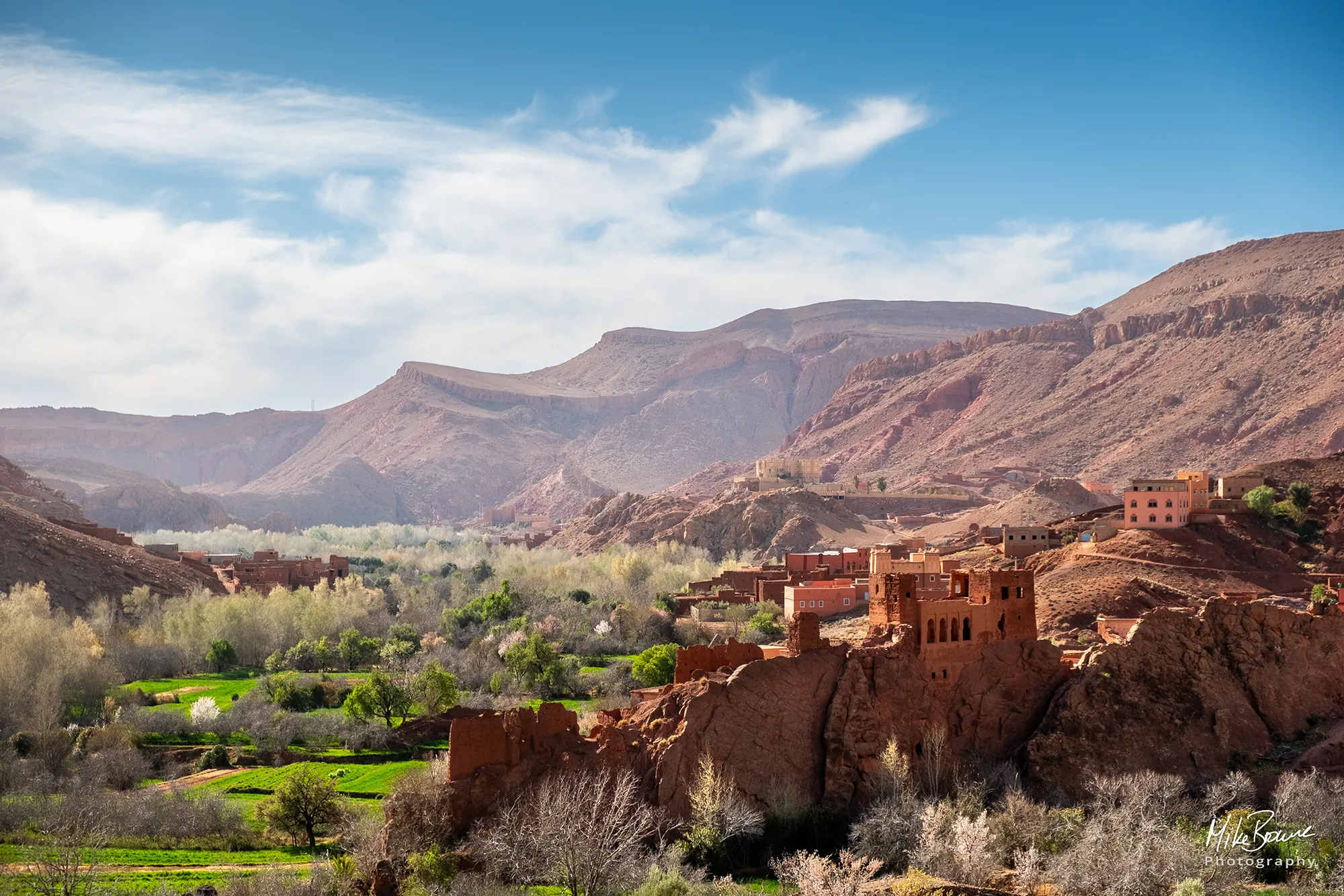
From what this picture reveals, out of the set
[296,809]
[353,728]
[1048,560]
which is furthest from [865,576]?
[296,809]

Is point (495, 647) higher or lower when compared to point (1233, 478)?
lower

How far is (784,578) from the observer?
73.6m

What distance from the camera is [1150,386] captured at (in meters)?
146

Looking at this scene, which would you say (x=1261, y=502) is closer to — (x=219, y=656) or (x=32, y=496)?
(x=219, y=656)

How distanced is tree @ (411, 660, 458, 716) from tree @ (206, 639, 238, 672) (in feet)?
53.0

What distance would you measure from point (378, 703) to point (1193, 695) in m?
28.2

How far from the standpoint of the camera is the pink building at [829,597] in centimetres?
6456

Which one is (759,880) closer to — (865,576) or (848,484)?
(865,576)

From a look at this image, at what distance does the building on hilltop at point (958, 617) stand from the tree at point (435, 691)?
20116 mm

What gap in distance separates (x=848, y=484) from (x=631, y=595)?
50.8m

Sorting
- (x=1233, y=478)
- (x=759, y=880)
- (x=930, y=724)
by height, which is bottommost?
(x=759, y=880)

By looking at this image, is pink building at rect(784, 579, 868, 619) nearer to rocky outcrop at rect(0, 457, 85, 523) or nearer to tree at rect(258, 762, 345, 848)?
tree at rect(258, 762, 345, 848)

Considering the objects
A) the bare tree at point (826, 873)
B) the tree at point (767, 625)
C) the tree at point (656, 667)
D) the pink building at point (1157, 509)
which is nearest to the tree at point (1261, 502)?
the pink building at point (1157, 509)

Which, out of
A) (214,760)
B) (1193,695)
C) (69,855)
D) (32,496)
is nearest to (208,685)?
(214,760)
